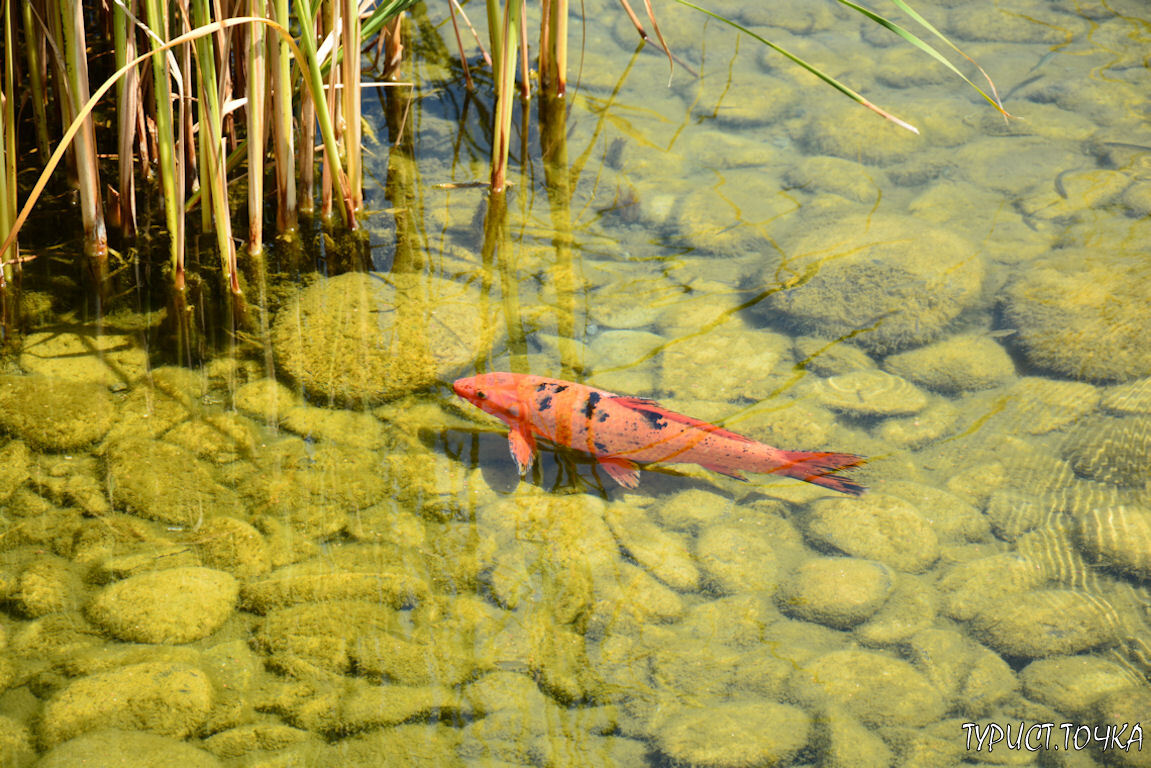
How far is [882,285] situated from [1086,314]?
36.9 inches

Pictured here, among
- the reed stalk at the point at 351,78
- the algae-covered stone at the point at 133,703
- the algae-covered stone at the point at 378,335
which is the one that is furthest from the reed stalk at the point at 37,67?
the algae-covered stone at the point at 133,703

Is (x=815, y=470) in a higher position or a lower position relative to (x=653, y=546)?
higher

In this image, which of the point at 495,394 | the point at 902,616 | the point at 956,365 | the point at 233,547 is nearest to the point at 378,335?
the point at 495,394

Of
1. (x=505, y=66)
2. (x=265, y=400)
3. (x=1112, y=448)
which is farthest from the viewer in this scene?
(x=505, y=66)

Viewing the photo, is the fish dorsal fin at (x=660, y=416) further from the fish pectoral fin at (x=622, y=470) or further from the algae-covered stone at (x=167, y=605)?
the algae-covered stone at (x=167, y=605)

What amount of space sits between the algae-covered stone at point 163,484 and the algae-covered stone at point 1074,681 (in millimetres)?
2886

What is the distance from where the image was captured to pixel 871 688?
288cm

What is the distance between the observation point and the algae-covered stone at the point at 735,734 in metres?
2.64

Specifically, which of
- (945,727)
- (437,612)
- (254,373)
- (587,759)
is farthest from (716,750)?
(254,373)

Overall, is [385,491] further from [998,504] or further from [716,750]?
[998,504]

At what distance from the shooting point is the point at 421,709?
9.04 ft

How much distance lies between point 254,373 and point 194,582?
1195 millimetres

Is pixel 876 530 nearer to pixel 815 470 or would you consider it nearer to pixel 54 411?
pixel 815 470

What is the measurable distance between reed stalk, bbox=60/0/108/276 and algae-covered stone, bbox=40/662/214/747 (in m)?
2.24
